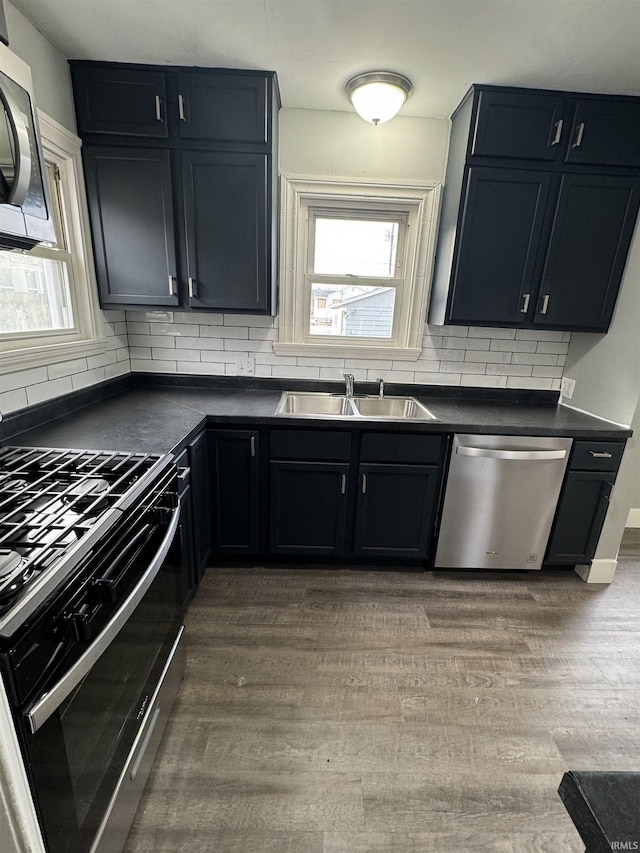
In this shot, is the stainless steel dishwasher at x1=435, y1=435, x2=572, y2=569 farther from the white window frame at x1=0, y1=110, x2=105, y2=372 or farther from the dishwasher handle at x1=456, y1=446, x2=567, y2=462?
the white window frame at x1=0, y1=110, x2=105, y2=372

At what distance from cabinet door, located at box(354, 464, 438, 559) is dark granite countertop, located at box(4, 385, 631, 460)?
28 centimetres

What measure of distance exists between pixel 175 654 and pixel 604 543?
243 cm

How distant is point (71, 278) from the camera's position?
2064mm

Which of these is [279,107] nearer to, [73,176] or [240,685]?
[73,176]

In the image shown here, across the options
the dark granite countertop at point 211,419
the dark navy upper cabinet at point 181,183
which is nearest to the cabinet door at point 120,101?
the dark navy upper cabinet at point 181,183

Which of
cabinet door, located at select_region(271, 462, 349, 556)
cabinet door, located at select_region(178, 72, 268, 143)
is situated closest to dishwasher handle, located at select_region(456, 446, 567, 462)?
cabinet door, located at select_region(271, 462, 349, 556)

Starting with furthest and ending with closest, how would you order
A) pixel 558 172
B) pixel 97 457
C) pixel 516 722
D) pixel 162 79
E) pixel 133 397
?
pixel 133 397
pixel 558 172
pixel 162 79
pixel 516 722
pixel 97 457

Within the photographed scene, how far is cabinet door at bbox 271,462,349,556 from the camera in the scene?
7.20 feet

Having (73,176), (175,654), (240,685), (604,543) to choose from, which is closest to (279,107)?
(73,176)

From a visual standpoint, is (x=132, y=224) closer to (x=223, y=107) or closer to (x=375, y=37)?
(x=223, y=107)

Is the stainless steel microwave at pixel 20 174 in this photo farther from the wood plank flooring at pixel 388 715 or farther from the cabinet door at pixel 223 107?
the wood plank flooring at pixel 388 715

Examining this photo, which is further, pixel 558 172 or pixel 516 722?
pixel 558 172

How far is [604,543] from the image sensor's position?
2.36 metres

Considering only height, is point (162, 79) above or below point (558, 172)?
above
